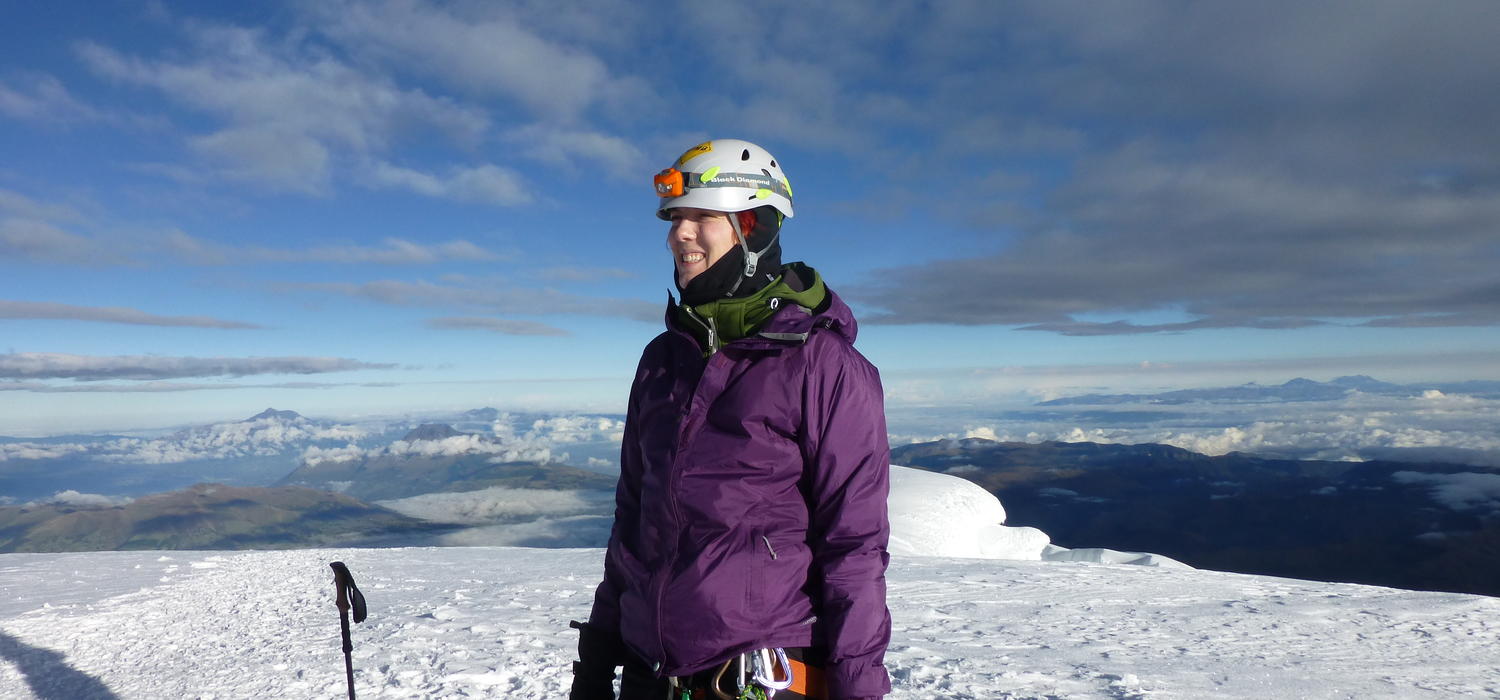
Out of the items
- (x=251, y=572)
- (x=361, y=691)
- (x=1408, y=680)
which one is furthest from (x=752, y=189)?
(x=251, y=572)

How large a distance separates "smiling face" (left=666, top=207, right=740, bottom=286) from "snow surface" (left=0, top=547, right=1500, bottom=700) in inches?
199

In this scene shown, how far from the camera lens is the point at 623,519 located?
114 inches

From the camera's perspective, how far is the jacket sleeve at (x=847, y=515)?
2166 millimetres

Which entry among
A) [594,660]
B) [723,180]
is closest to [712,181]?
[723,180]

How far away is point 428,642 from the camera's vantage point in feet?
25.1

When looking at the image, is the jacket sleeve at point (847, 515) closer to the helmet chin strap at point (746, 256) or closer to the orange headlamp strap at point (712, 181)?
the helmet chin strap at point (746, 256)

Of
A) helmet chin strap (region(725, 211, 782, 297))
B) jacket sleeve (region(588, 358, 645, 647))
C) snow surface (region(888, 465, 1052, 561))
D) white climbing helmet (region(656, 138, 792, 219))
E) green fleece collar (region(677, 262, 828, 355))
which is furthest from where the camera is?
snow surface (region(888, 465, 1052, 561))

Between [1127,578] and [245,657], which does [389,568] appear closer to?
[245,657]

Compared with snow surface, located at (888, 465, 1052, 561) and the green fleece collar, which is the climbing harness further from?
snow surface, located at (888, 465, 1052, 561)

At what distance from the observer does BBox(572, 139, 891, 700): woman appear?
7.33ft

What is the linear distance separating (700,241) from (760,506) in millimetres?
981

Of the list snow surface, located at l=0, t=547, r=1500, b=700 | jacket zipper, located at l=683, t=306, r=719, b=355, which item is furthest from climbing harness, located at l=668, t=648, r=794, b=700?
snow surface, located at l=0, t=547, r=1500, b=700

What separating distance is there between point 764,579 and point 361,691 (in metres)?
5.68

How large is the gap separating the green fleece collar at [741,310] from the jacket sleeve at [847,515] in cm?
21
